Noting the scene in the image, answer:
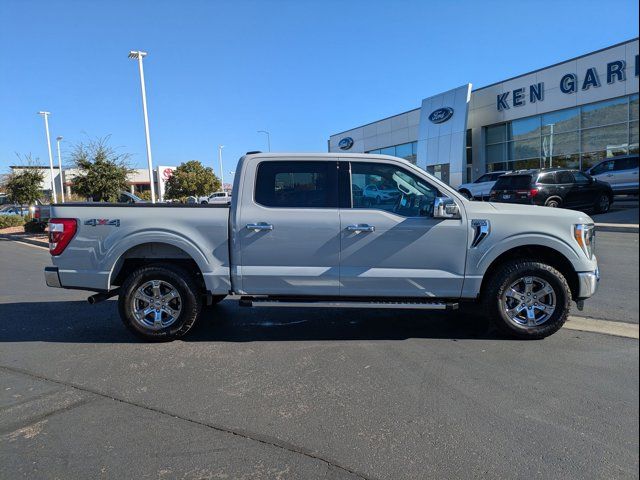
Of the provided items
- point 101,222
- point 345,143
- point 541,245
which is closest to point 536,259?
point 541,245

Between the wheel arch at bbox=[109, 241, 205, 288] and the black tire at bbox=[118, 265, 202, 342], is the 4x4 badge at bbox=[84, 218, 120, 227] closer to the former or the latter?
the wheel arch at bbox=[109, 241, 205, 288]

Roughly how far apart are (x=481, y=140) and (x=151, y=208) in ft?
92.6

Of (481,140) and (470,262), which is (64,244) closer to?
(470,262)

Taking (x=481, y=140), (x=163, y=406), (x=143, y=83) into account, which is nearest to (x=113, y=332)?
(x=163, y=406)

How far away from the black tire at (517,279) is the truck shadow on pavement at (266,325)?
32 centimetres

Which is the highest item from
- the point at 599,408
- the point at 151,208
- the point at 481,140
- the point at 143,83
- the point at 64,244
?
the point at 143,83

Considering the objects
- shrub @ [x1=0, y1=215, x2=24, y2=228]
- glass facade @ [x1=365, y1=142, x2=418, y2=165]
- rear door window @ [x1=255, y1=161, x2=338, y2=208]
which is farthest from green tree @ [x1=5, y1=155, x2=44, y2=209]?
rear door window @ [x1=255, y1=161, x2=338, y2=208]

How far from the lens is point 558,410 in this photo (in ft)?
11.7

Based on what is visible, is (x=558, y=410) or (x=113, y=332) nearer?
(x=558, y=410)

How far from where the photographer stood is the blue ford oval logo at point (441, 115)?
102ft

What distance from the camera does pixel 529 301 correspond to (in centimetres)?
511

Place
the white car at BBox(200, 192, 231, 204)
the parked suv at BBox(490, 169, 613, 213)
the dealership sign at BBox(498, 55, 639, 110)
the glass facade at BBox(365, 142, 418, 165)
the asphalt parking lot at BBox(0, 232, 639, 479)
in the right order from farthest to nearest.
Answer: the glass facade at BBox(365, 142, 418, 165) < the dealership sign at BBox(498, 55, 639, 110) < the parked suv at BBox(490, 169, 613, 213) < the white car at BBox(200, 192, 231, 204) < the asphalt parking lot at BBox(0, 232, 639, 479)

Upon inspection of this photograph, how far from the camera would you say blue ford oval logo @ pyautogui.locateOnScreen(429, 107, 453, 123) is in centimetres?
3095

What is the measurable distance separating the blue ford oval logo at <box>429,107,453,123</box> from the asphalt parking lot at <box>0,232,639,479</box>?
26870 millimetres
